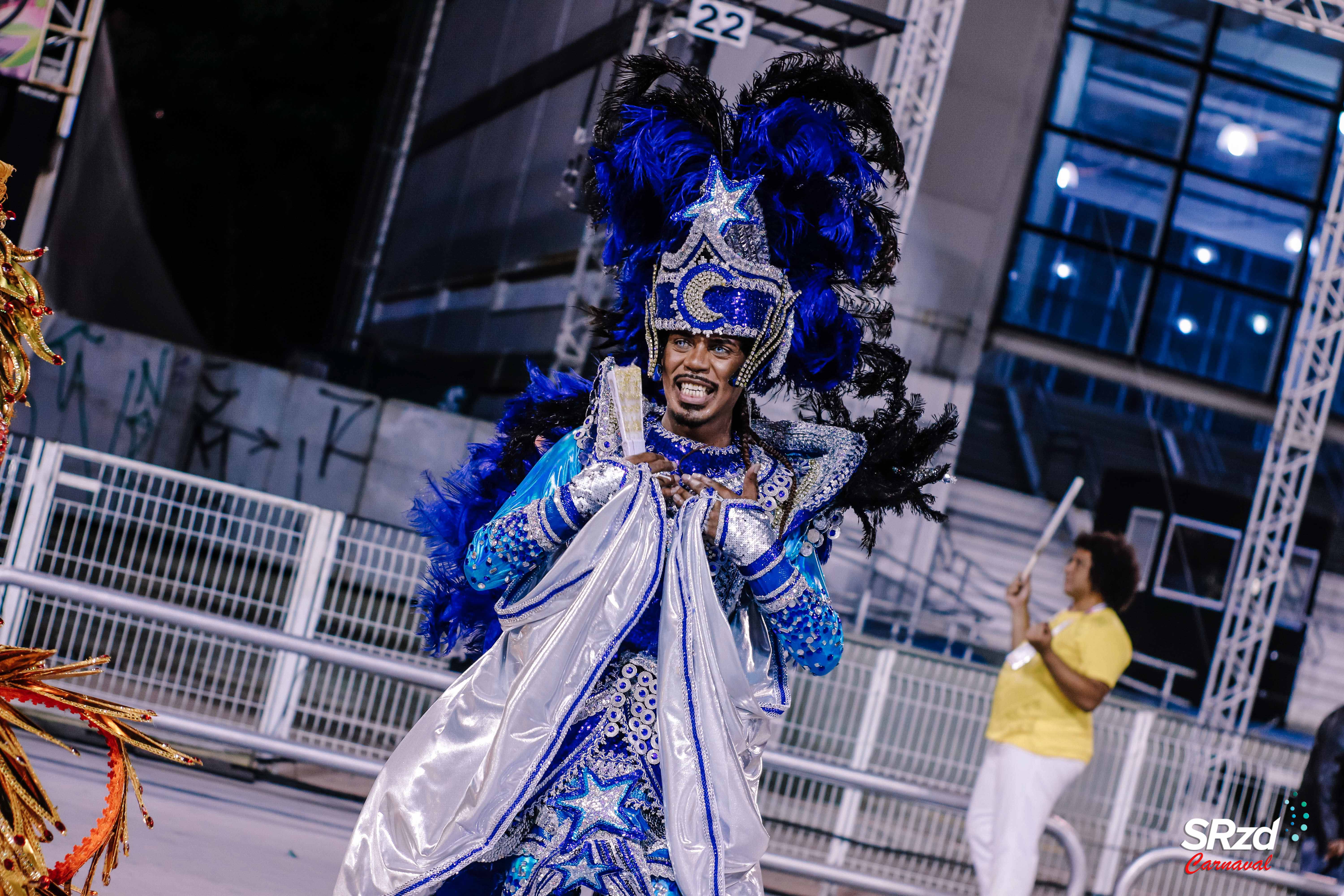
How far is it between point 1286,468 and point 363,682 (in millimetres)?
7341

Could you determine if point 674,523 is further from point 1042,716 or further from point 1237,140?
point 1237,140

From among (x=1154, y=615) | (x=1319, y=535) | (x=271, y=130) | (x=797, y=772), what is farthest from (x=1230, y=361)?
(x=797, y=772)

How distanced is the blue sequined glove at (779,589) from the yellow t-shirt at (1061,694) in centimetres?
240

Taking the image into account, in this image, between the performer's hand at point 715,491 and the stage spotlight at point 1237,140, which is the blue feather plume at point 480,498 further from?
the stage spotlight at point 1237,140

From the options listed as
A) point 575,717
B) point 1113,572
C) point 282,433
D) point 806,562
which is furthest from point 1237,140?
point 575,717

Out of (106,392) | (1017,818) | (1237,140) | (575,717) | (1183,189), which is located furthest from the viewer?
(1183,189)

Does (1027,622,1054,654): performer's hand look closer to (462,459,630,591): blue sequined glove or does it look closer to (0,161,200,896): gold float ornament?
(462,459,630,591): blue sequined glove

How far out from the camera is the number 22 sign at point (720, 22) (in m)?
6.89

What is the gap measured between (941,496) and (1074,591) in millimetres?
8763

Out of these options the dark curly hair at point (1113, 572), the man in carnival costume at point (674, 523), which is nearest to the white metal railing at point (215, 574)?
the dark curly hair at point (1113, 572)

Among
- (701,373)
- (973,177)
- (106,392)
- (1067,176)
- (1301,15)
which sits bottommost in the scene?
(106,392)

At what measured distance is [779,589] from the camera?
199 centimetres

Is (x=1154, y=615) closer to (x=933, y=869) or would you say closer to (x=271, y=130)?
(x=933, y=869)

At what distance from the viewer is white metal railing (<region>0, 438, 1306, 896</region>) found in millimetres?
4785
